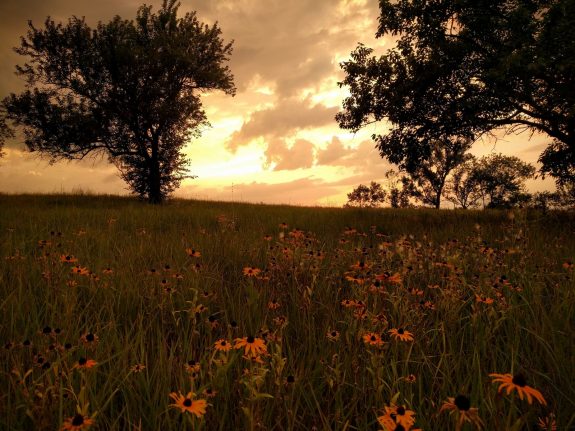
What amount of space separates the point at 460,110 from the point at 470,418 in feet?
41.4

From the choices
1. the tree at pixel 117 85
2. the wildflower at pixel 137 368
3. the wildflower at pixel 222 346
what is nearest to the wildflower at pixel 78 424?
the wildflower at pixel 222 346

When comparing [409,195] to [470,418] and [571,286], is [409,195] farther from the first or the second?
[470,418]

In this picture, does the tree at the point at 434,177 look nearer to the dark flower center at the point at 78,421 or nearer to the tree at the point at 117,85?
the tree at the point at 117,85

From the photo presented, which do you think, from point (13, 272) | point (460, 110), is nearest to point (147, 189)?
point (460, 110)

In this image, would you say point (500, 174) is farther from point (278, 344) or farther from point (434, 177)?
point (278, 344)

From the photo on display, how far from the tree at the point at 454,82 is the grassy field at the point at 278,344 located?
23.5 ft

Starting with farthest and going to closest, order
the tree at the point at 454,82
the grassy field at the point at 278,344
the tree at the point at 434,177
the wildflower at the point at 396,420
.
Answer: the tree at the point at 434,177, the tree at the point at 454,82, the grassy field at the point at 278,344, the wildflower at the point at 396,420

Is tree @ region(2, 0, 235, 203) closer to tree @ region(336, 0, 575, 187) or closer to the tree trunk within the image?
the tree trunk

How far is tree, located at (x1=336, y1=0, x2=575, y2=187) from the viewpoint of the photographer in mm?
10859

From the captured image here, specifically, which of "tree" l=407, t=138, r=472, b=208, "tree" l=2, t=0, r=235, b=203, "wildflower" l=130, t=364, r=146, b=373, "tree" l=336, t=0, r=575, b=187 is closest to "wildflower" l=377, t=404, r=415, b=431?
"wildflower" l=130, t=364, r=146, b=373

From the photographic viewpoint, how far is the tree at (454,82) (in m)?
10.9

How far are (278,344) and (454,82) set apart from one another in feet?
42.0

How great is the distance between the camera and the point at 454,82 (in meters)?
12.6

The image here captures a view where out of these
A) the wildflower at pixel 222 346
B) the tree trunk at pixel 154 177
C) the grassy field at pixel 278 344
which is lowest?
the grassy field at pixel 278 344
